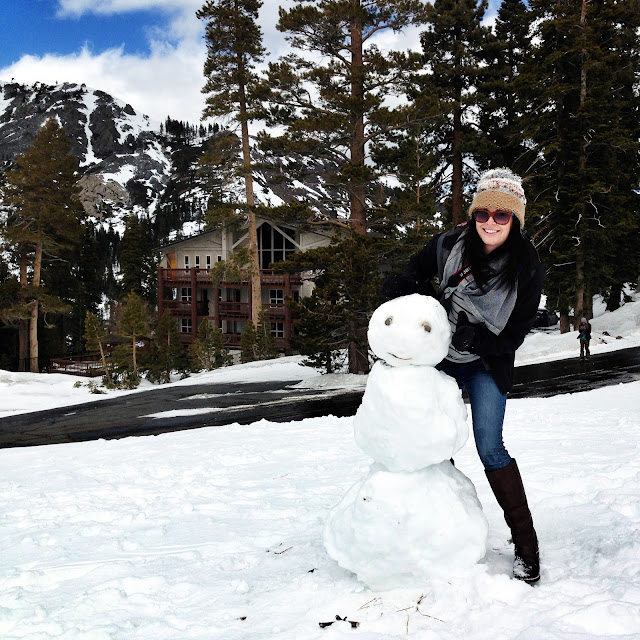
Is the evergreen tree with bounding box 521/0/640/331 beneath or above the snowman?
above

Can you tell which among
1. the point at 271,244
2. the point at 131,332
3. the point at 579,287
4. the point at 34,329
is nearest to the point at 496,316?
the point at 131,332

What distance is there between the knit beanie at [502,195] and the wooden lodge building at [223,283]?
98.6 feet

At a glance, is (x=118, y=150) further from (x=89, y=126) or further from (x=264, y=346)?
(x=264, y=346)

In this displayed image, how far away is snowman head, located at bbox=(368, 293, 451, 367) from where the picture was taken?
2602mm

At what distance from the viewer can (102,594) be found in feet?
9.07

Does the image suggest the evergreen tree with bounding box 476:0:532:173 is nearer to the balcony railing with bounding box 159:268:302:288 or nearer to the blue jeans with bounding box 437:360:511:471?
the balcony railing with bounding box 159:268:302:288

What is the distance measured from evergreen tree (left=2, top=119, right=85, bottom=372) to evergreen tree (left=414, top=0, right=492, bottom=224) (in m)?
18.8

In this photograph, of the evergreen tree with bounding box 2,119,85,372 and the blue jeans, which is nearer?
the blue jeans


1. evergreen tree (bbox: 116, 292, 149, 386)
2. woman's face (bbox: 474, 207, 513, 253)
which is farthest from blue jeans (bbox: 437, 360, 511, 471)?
evergreen tree (bbox: 116, 292, 149, 386)

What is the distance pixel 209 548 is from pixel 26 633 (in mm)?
1150

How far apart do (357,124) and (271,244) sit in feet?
63.1

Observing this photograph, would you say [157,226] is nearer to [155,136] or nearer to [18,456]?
[155,136]

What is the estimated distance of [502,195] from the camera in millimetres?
2678

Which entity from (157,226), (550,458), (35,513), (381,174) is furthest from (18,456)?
(157,226)
